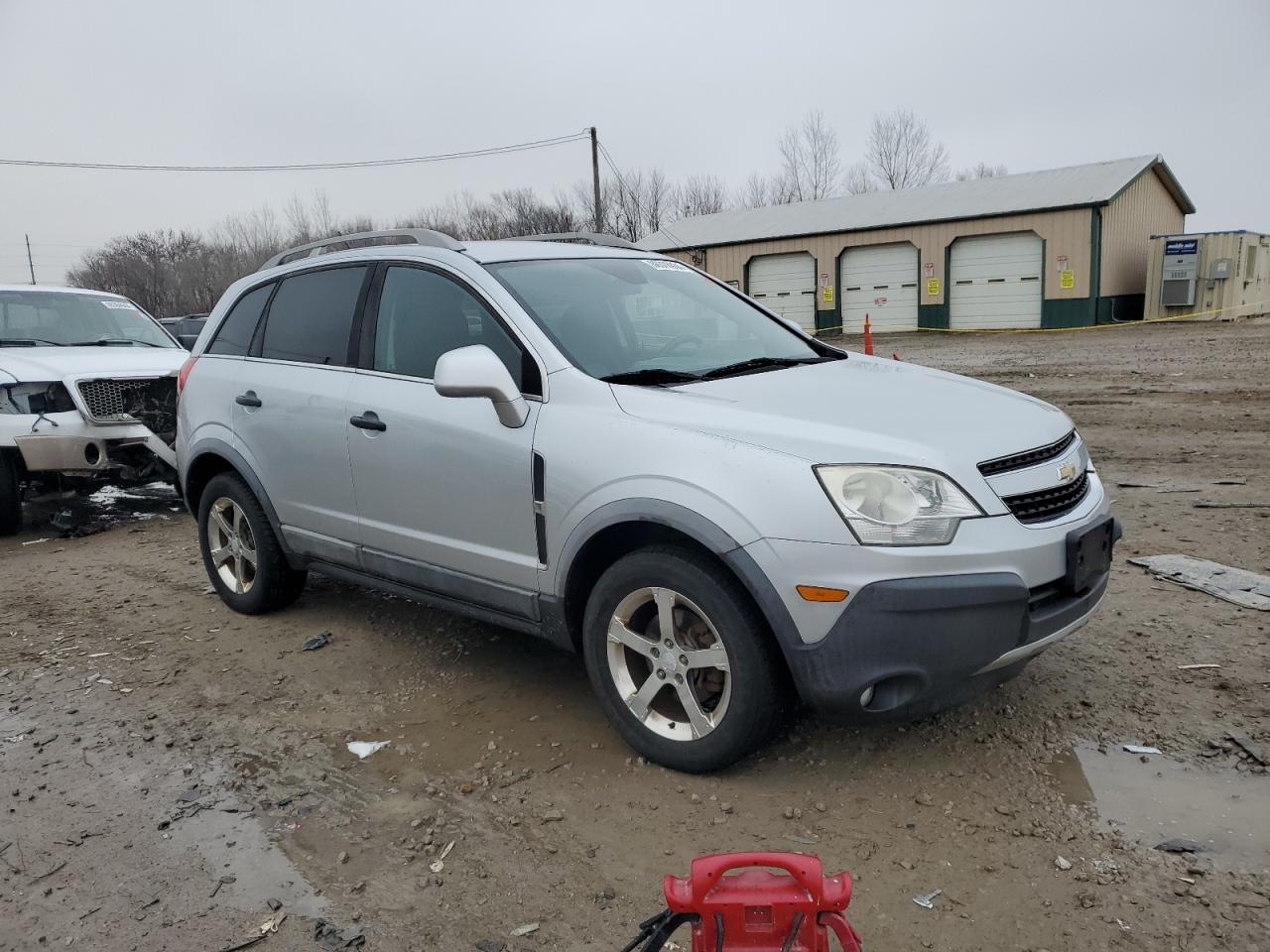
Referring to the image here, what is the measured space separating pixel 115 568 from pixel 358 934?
16.1 feet

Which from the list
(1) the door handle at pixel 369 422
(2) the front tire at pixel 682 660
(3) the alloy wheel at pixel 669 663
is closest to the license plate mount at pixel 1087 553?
(2) the front tire at pixel 682 660

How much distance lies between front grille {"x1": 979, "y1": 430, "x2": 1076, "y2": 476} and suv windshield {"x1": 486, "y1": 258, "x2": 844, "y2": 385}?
3.63 feet

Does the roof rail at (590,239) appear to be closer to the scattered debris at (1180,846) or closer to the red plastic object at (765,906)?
the scattered debris at (1180,846)

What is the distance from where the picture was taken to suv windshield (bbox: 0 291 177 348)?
27.4 ft

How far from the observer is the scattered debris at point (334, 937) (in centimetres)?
255

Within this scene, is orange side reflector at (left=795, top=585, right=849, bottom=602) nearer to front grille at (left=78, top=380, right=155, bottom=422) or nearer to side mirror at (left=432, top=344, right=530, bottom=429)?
side mirror at (left=432, top=344, right=530, bottom=429)

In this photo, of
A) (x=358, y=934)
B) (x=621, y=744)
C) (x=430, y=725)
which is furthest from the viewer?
(x=430, y=725)

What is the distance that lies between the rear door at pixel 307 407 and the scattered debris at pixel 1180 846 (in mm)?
3288

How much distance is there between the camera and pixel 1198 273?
25750 millimetres

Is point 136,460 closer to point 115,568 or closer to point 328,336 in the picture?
point 115,568

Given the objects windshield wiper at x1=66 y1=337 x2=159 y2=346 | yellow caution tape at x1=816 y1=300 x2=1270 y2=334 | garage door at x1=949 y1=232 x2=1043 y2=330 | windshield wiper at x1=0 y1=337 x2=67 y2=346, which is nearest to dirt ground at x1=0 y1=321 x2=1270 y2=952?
windshield wiper at x1=0 y1=337 x2=67 y2=346

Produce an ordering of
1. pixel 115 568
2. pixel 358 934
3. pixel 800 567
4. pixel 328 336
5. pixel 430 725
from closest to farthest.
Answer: pixel 358 934
pixel 800 567
pixel 430 725
pixel 328 336
pixel 115 568

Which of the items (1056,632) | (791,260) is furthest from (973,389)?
(791,260)

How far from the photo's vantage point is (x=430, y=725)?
3.84 meters
